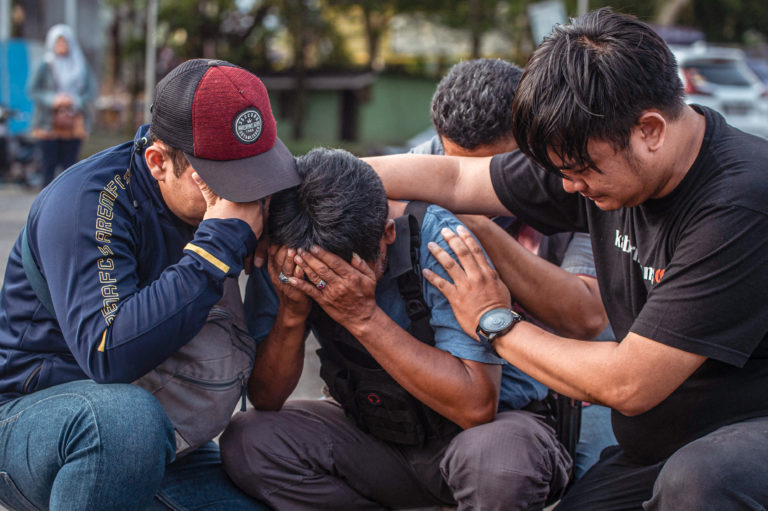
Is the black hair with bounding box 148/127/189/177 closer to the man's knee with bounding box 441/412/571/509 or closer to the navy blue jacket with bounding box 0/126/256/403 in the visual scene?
the navy blue jacket with bounding box 0/126/256/403

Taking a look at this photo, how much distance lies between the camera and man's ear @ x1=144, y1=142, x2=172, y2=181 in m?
2.43

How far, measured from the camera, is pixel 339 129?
29.1 meters

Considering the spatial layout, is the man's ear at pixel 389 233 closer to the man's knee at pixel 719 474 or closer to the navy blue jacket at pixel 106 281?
the navy blue jacket at pixel 106 281

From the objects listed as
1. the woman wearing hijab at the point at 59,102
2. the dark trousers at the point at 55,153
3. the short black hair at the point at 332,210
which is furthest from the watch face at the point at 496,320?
the dark trousers at the point at 55,153

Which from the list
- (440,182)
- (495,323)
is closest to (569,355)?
(495,323)

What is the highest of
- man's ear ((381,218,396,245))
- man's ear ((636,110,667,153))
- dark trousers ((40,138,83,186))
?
man's ear ((636,110,667,153))

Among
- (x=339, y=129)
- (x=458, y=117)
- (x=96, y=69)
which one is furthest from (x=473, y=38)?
(x=458, y=117)

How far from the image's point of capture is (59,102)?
9922 millimetres

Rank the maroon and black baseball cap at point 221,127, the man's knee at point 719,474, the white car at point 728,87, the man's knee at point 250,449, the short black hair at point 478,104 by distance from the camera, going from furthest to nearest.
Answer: the white car at point 728,87, the short black hair at point 478,104, the man's knee at point 250,449, the maroon and black baseball cap at point 221,127, the man's knee at point 719,474

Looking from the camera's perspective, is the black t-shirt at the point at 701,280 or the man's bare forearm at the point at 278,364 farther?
the man's bare forearm at the point at 278,364

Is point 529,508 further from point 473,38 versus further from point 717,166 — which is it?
point 473,38

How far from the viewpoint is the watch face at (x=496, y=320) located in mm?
2373

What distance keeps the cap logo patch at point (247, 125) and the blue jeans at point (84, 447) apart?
2.62ft

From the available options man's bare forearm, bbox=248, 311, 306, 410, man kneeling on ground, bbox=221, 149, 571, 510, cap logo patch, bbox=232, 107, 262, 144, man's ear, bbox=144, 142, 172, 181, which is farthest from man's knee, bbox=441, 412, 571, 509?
man's ear, bbox=144, 142, 172, 181
